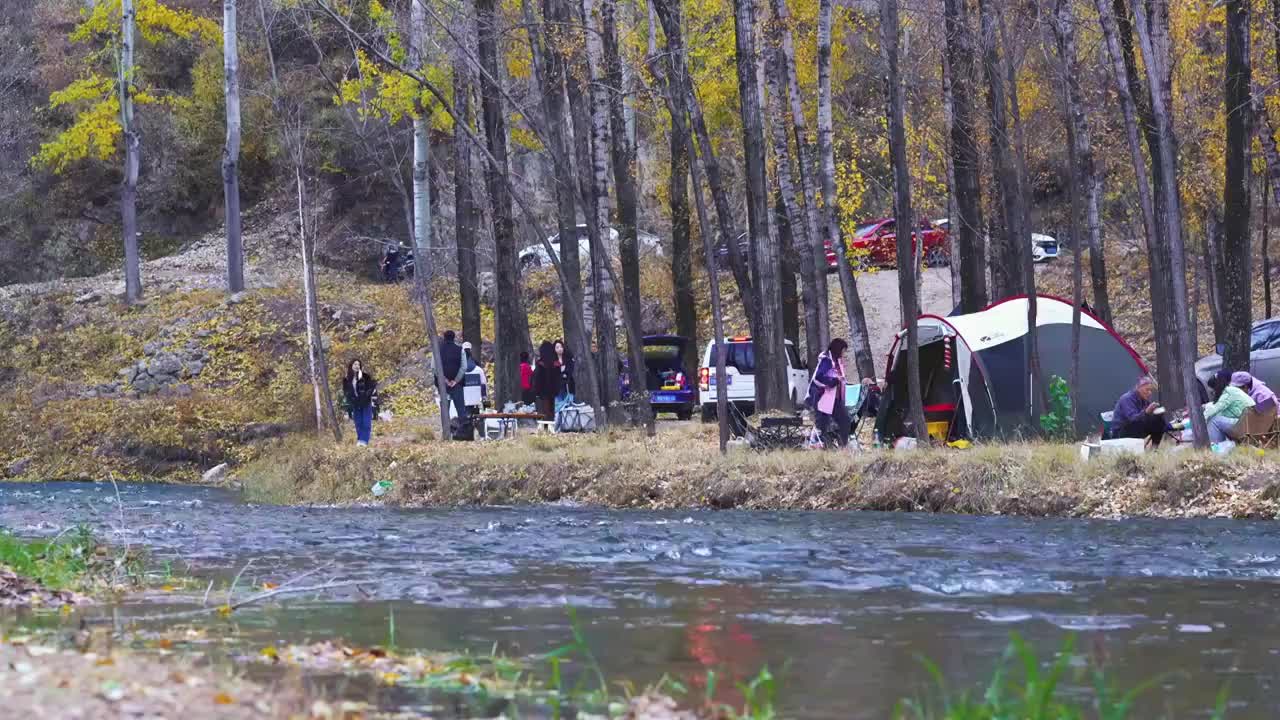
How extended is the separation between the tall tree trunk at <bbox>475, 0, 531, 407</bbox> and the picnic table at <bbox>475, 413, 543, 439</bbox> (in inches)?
96.7

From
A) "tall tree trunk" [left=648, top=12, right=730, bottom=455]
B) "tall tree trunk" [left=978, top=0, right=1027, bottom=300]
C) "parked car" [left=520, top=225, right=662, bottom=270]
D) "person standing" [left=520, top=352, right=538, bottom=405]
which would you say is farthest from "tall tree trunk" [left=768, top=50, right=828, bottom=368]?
"parked car" [left=520, top=225, right=662, bottom=270]

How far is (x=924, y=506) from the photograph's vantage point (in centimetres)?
1873

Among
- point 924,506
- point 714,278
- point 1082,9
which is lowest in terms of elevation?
point 924,506

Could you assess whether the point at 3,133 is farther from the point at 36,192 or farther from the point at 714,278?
the point at 714,278

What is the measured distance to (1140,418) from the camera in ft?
64.6

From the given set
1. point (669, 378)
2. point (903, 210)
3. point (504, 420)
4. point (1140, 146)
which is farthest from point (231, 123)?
point (1140, 146)

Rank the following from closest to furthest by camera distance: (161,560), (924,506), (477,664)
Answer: (477,664), (161,560), (924,506)

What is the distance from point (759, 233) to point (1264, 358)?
30.3ft

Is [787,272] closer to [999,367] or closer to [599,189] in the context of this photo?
[599,189]

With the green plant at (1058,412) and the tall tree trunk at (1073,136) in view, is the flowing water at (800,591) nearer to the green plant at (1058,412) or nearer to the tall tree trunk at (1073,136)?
the green plant at (1058,412)

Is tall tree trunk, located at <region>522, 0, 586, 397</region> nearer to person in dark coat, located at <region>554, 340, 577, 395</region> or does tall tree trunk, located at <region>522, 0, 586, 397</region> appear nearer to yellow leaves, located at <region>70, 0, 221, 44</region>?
person in dark coat, located at <region>554, 340, 577, 395</region>

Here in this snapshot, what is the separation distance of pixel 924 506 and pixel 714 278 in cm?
538

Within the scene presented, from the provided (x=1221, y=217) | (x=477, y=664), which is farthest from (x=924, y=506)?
(x=1221, y=217)

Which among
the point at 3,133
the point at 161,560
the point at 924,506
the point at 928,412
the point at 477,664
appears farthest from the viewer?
the point at 3,133
